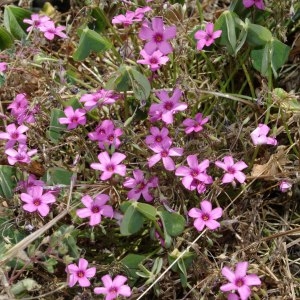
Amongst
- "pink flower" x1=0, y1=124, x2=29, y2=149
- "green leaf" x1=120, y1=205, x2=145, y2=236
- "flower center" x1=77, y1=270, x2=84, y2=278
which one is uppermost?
"pink flower" x1=0, y1=124, x2=29, y2=149

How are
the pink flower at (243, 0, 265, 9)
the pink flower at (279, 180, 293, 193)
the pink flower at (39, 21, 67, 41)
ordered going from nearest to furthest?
the pink flower at (279, 180, 293, 193) → the pink flower at (243, 0, 265, 9) → the pink flower at (39, 21, 67, 41)

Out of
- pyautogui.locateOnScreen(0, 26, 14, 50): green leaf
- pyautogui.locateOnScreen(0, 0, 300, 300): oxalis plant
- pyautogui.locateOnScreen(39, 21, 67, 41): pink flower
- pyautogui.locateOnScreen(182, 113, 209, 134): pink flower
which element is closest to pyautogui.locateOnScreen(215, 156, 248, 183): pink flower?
pyautogui.locateOnScreen(0, 0, 300, 300): oxalis plant

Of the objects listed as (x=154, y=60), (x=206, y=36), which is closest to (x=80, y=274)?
(x=154, y=60)

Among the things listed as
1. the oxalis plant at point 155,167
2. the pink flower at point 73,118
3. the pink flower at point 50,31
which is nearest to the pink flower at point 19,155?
the oxalis plant at point 155,167

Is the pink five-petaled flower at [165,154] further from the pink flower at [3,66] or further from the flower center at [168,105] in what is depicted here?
the pink flower at [3,66]

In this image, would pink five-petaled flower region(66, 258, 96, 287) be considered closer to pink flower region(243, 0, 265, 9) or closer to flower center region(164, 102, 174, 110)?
flower center region(164, 102, 174, 110)
